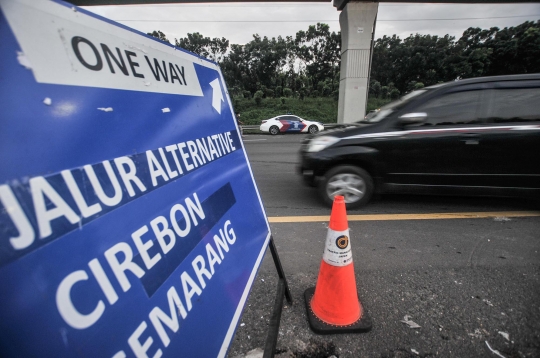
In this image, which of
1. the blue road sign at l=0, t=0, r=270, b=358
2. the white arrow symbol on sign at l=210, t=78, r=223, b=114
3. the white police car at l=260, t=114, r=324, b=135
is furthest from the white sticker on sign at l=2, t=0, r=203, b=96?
the white police car at l=260, t=114, r=324, b=135

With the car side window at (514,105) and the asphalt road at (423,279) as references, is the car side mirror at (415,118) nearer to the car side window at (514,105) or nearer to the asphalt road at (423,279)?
the car side window at (514,105)

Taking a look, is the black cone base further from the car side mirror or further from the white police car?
the white police car

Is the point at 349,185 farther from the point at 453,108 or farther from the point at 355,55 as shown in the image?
the point at 355,55

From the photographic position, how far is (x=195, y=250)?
1.05 metres

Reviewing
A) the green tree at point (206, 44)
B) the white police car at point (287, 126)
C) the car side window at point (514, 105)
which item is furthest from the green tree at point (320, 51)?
the car side window at point (514, 105)

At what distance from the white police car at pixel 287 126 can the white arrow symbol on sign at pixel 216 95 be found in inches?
597

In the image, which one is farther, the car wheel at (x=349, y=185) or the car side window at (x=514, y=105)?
the car wheel at (x=349, y=185)

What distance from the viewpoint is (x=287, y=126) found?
16609 mm

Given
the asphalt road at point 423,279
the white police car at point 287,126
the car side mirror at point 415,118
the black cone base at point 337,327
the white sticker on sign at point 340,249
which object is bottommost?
the white police car at point 287,126

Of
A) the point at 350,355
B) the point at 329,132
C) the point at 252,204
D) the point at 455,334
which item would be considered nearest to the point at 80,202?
the point at 252,204

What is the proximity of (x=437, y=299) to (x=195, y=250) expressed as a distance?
1.83m

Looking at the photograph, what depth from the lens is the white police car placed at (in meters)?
16.6

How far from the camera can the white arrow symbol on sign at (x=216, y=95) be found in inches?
61.0


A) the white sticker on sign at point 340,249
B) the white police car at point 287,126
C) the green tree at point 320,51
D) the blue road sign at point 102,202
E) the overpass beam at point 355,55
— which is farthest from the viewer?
the green tree at point 320,51
